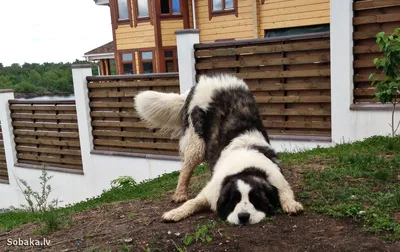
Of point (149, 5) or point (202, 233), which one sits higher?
point (149, 5)

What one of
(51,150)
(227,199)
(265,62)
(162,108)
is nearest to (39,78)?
(51,150)

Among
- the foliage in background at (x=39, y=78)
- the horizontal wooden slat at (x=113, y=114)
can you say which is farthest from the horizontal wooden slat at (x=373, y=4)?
the foliage in background at (x=39, y=78)

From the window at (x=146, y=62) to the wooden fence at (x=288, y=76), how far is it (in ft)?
32.9

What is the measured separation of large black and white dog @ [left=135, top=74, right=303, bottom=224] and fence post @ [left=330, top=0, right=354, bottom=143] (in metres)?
3.35

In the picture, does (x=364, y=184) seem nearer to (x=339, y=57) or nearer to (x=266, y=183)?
(x=266, y=183)

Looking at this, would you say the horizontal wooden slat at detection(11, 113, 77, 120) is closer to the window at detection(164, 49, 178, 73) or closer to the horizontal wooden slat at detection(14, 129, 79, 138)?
the horizontal wooden slat at detection(14, 129, 79, 138)

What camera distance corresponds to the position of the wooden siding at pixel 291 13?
14.7 metres

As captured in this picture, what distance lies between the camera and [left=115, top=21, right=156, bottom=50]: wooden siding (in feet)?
63.1

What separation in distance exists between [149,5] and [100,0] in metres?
4.28

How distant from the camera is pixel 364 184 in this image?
4.98 m

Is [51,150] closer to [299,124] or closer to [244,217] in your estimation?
[299,124]

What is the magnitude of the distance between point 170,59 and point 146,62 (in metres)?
1.16

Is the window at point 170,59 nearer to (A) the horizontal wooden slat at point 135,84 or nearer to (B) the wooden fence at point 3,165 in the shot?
(B) the wooden fence at point 3,165

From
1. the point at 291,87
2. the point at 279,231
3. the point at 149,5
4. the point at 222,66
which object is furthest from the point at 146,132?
the point at 149,5
